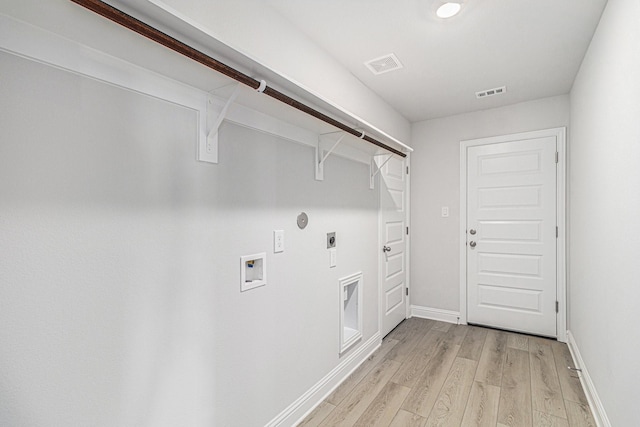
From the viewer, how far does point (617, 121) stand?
5.00 ft

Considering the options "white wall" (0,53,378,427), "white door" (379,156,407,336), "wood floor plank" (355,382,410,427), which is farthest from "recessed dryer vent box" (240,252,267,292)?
"white door" (379,156,407,336)

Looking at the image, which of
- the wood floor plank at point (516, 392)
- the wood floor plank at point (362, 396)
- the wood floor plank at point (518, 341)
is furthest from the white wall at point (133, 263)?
the wood floor plank at point (518, 341)

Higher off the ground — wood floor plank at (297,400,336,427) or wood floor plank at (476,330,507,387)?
wood floor plank at (476,330,507,387)

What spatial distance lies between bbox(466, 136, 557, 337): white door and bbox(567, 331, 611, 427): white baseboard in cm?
56

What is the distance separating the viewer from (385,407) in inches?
78.0

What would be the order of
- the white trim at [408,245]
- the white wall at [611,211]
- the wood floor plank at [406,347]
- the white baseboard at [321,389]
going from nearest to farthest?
the white wall at [611,211]
the white baseboard at [321,389]
the wood floor plank at [406,347]
the white trim at [408,245]

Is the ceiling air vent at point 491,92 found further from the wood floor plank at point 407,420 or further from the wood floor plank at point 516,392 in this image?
the wood floor plank at point 407,420

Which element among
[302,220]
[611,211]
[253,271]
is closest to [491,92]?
[611,211]

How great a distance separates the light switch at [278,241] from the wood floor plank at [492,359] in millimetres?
1836

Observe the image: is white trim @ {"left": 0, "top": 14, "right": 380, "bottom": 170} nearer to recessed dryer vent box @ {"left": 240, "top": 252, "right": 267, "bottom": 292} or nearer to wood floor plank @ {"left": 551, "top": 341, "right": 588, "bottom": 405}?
recessed dryer vent box @ {"left": 240, "top": 252, "right": 267, "bottom": 292}

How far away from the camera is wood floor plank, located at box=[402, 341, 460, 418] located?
6.53 ft

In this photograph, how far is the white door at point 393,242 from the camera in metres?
3.00

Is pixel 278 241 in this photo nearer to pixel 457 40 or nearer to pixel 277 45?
pixel 277 45

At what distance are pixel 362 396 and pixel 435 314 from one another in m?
1.82
